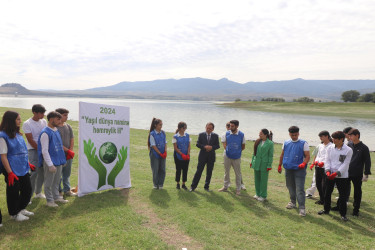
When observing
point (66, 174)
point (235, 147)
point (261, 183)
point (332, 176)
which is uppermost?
point (235, 147)

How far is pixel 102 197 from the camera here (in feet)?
24.1

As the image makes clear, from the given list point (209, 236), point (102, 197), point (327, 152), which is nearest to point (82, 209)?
point (102, 197)

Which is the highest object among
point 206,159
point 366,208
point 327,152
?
point 327,152

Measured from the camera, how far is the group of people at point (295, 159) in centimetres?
688

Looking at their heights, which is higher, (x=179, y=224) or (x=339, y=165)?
(x=339, y=165)

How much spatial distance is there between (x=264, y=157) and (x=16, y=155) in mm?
6370

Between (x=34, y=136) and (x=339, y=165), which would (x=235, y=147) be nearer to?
(x=339, y=165)

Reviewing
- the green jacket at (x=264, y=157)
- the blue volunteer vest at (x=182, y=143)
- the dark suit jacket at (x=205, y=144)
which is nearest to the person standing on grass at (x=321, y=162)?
the green jacket at (x=264, y=157)

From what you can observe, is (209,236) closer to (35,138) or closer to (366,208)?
(35,138)

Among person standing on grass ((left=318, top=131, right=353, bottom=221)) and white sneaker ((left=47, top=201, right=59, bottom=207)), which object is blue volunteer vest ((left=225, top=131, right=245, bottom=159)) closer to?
person standing on grass ((left=318, top=131, right=353, bottom=221))

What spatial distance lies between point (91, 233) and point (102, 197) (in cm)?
203

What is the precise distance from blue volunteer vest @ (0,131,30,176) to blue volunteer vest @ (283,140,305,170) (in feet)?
21.2

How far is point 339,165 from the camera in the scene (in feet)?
22.3

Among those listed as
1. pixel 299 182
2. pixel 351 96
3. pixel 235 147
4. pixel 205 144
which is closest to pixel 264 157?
pixel 235 147
